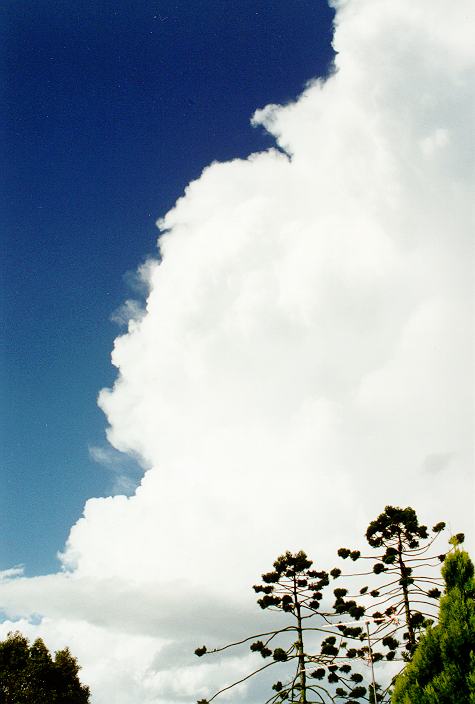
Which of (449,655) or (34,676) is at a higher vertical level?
(449,655)

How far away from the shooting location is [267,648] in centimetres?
2366

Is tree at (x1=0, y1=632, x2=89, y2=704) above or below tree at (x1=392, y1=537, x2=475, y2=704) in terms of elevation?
below

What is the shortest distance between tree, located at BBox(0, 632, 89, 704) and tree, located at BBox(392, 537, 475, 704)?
30.8 metres

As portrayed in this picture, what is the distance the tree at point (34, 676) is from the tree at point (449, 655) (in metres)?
30.8

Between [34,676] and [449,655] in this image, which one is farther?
[34,676]

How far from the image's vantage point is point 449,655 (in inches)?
329

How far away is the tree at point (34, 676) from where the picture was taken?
29.5m

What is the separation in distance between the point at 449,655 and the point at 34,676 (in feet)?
107

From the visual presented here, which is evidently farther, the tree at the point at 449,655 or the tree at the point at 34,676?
the tree at the point at 34,676

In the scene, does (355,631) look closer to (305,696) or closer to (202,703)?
(305,696)

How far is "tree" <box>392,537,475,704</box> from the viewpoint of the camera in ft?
26.3

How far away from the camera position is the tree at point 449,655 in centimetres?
801

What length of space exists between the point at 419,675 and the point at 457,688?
2.68 ft

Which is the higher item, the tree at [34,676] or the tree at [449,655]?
the tree at [449,655]
